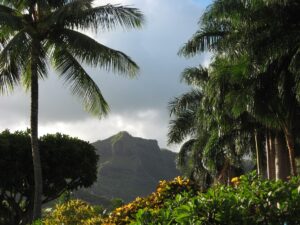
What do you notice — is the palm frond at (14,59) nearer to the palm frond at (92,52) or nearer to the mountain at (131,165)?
the palm frond at (92,52)

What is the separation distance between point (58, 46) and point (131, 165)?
136 m

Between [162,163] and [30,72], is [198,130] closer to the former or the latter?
[30,72]

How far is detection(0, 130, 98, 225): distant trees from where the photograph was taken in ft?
87.2

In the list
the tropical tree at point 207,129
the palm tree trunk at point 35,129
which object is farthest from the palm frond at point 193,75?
the palm tree trunk at point 35,129

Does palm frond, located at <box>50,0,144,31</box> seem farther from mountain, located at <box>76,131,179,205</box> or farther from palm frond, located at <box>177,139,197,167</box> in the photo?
mountain, located at <box>76,131,179,205</box>

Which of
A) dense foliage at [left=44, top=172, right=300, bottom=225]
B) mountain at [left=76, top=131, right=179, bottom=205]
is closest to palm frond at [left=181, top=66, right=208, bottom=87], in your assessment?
dense foliage at [left=44, top=172, right=300, bottom=225]

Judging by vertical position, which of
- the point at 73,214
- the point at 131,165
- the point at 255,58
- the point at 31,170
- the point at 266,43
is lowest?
the point at 73,214

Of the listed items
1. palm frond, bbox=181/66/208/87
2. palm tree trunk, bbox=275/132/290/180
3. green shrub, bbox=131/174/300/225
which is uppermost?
palm frond, bbox=181/66/208/87

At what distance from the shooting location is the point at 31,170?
89.0 feet

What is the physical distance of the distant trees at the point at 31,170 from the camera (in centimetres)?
2658

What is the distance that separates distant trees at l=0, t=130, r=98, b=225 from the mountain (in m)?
100

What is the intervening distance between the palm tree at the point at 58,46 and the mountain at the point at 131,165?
362 feet

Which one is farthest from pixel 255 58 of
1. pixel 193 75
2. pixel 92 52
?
pixel 193 75

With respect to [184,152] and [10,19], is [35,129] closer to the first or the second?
[10,19]
